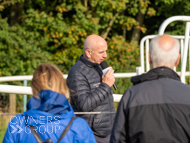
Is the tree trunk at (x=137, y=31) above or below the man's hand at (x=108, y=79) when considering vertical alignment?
above

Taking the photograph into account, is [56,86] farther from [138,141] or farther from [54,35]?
[54,35]

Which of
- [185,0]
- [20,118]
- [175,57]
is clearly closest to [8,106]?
[20,118]

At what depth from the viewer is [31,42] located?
34.2 feet

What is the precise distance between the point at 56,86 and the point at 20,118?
0.98 feet

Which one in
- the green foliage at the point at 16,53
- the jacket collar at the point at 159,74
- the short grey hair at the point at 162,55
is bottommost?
the green foliage at the point at 16,53

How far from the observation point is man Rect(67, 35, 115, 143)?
10.3 ft

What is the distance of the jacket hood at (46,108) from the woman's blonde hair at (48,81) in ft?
0.11

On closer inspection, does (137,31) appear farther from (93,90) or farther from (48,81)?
(48,81)

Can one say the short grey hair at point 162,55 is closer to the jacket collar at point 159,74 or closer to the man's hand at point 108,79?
the jacket collar at point 159,74

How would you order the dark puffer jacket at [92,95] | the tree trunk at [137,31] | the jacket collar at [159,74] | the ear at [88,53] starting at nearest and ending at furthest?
the jacket collar at [159,74] → the dark puffer jacket at [92,95] → the ear at [88,53] → the tree trunk at [137,31]

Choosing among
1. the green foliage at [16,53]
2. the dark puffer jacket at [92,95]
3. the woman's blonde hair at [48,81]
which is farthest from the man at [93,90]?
the green foliage at [16,53]

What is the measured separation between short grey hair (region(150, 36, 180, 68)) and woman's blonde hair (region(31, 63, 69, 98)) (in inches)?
23.3

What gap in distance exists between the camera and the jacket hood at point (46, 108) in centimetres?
214

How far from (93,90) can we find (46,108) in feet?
3.69
